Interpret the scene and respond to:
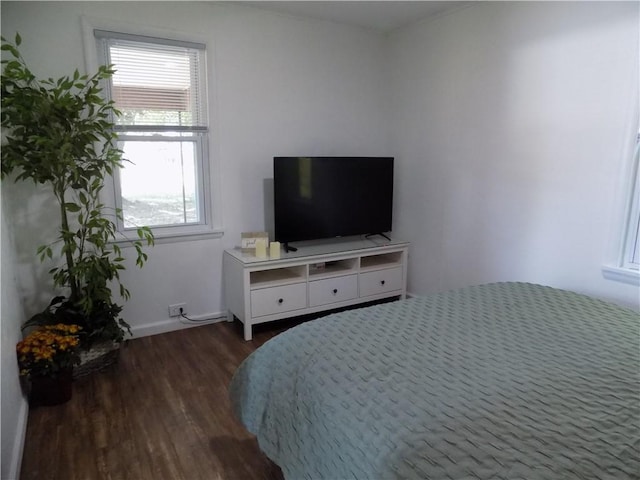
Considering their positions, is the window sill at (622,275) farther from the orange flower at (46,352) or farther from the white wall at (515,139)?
the orange flower at (46,352)

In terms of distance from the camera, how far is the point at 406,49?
3.62 m

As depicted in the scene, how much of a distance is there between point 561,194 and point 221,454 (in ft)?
8.03

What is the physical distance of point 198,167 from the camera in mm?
3158

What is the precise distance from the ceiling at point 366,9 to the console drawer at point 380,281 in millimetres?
2092

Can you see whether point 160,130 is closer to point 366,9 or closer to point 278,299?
point 278,299

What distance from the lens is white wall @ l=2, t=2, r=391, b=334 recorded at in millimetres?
2594

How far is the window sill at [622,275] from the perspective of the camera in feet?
7.39

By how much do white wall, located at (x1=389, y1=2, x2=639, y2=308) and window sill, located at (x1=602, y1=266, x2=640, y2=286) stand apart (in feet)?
0.11

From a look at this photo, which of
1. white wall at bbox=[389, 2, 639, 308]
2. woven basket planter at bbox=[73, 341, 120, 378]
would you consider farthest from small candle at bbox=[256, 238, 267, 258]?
white wall at bbox=[389, 2, 639, 308]

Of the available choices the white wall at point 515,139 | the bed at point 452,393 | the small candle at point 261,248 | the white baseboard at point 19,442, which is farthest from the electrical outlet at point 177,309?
the white wall at point 515,139

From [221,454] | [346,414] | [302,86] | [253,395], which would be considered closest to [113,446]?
[221,454]

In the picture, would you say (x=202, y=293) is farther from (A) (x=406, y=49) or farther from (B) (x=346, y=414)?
(A) (x=406, y=49)

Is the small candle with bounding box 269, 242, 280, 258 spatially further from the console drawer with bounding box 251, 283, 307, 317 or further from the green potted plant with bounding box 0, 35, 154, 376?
the green potted plant with bounding box 0, 35, 154, 376

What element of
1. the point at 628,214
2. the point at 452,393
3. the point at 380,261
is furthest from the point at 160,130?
the point at 628,214
